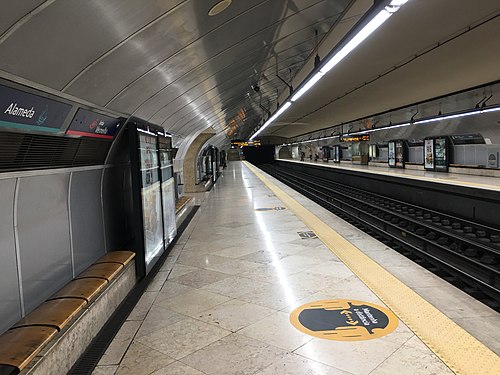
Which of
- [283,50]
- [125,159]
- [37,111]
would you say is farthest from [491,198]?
[37,111]

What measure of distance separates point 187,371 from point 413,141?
94.2 ft

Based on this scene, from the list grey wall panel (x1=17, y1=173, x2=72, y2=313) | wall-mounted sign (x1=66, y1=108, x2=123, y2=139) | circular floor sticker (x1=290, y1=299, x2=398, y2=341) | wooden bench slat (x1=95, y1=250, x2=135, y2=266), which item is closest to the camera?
grey wall panel (x1=17, y1=173, x2=72, y2=313)

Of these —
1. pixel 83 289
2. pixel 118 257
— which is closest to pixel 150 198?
pixel 118 257

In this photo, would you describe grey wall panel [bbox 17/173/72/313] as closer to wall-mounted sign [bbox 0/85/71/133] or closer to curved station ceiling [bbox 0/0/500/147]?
wall-mounted sign [bbox 0/85/71/133]

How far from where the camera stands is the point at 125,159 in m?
6.57

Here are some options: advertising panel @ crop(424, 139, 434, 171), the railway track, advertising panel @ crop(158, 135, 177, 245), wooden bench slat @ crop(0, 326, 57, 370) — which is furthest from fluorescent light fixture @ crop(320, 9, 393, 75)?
advertising panel @ crop(424, 139, 434, 171)

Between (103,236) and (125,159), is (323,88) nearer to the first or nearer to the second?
(125,159)

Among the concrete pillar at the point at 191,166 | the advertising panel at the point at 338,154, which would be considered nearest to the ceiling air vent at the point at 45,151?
the concrete pillar at the point at 191,166

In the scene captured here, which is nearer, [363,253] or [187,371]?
[187,371]

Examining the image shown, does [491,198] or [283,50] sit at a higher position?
[283,50]

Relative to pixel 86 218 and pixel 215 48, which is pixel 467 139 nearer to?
pixel 215 48

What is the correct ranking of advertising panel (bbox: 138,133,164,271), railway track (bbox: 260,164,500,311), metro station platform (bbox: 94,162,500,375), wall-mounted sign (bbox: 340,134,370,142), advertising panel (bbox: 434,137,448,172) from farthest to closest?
wall-mounted sign (bbox: 340,134,370,142), advertising panel (bbox: 434,137,448,172), railway track (bbox: 260,164,500,311), advertising panel (bbox: 138,133,164,271), metro station platform (bbox: 94,162,500,375)

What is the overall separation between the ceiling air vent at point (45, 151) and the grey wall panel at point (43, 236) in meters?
0.16

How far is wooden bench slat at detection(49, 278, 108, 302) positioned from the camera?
3861mm
